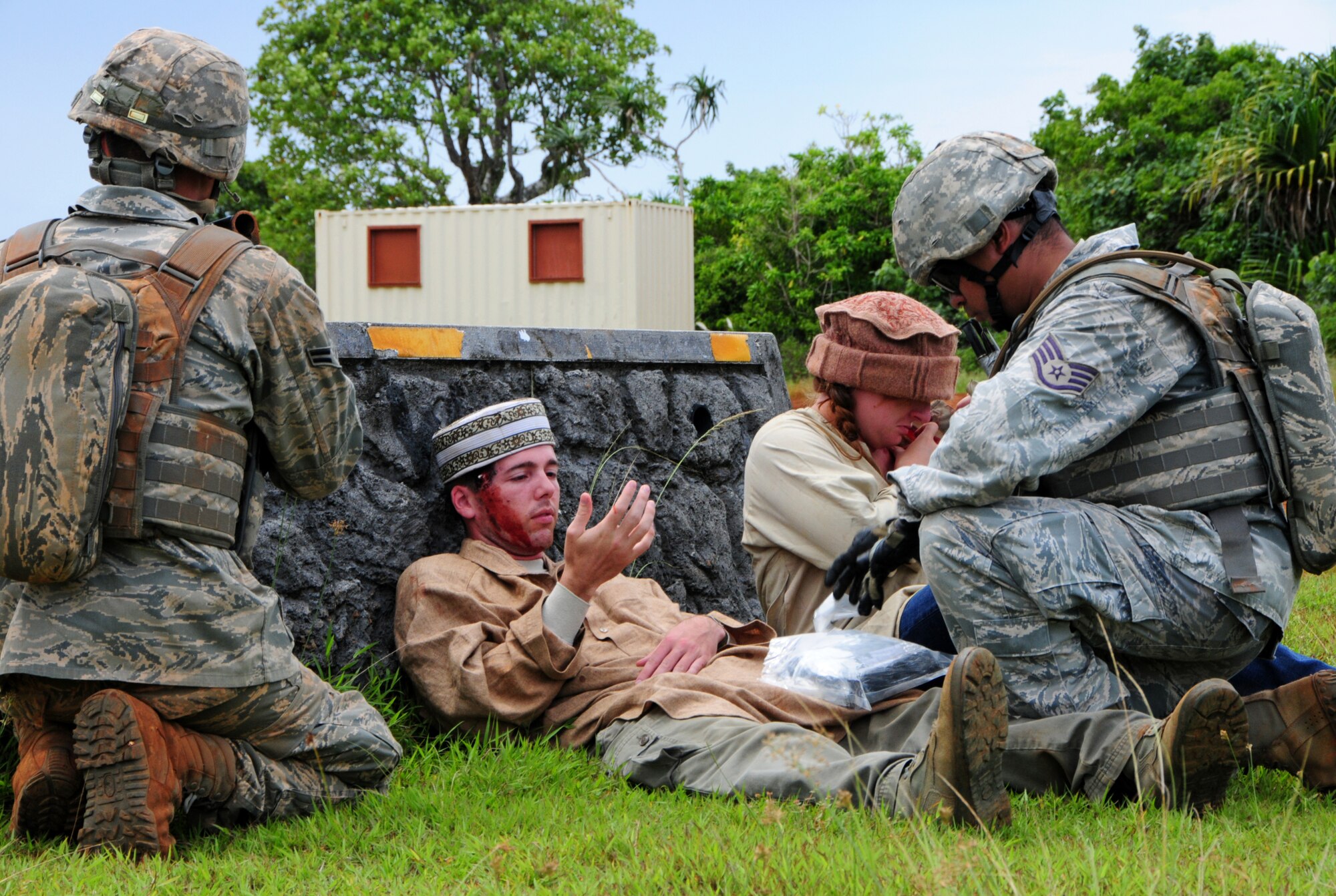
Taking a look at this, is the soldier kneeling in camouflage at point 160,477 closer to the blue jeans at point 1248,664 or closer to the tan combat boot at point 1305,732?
the blue jeans at point 1248,664

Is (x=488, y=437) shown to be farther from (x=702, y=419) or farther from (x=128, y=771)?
(x=128, y=771)

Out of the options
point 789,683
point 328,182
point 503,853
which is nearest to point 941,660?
point 789,683

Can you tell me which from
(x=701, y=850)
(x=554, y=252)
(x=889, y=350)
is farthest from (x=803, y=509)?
(x=554, y=252)

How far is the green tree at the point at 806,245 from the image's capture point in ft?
76.7

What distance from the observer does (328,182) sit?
2952 cm

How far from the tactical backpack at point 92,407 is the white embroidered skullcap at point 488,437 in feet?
4.36

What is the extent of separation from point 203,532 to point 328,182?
92.3ft

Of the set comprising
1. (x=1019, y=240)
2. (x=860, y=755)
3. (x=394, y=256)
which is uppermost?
(x=394, y=256)

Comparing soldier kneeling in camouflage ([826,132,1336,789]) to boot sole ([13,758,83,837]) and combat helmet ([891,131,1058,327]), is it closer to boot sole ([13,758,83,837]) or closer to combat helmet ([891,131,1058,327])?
combat helmet ([891,131,1058,327])

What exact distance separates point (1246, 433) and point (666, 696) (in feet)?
5.56

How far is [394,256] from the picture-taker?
1666cm

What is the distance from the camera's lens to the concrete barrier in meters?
4.19

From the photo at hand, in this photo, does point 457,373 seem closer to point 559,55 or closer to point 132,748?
point 132,748

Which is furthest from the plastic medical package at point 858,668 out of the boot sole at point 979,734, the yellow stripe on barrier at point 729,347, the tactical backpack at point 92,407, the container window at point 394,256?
the container window at point 394,256
